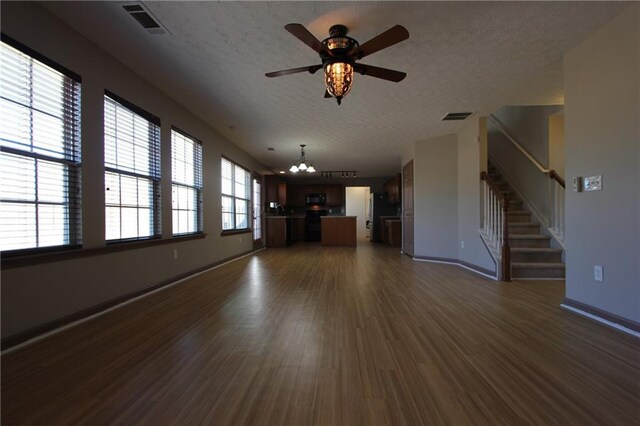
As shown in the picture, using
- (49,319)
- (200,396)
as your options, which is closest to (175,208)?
(49,319)

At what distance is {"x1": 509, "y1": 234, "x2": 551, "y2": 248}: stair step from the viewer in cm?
490

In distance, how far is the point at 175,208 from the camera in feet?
14.4

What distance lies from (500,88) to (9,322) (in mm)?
5321

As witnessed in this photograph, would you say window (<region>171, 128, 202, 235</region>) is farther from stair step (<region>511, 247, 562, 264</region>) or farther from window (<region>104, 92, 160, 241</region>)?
stair step (<region>511, 247, 562, 264</region>)

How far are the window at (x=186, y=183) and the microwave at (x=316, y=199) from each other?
693 centimetres

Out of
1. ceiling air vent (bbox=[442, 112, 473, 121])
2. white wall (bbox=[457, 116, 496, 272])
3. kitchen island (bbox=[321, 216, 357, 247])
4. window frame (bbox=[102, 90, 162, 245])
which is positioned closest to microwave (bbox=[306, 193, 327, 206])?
kitchen island (bbox=[321, 216, 357, 247])

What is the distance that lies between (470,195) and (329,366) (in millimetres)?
4543

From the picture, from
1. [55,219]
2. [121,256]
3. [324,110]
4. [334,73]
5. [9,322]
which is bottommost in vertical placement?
[9,322]

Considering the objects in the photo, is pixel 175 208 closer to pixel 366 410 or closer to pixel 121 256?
pixel 121 256

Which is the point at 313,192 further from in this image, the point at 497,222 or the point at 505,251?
the point at 505,251

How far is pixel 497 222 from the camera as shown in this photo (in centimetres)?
463

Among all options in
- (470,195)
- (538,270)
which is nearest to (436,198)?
(470,195)

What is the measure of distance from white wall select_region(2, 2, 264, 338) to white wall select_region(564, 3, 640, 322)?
4.59 metres

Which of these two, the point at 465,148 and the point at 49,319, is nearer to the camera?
the point at 49,319
